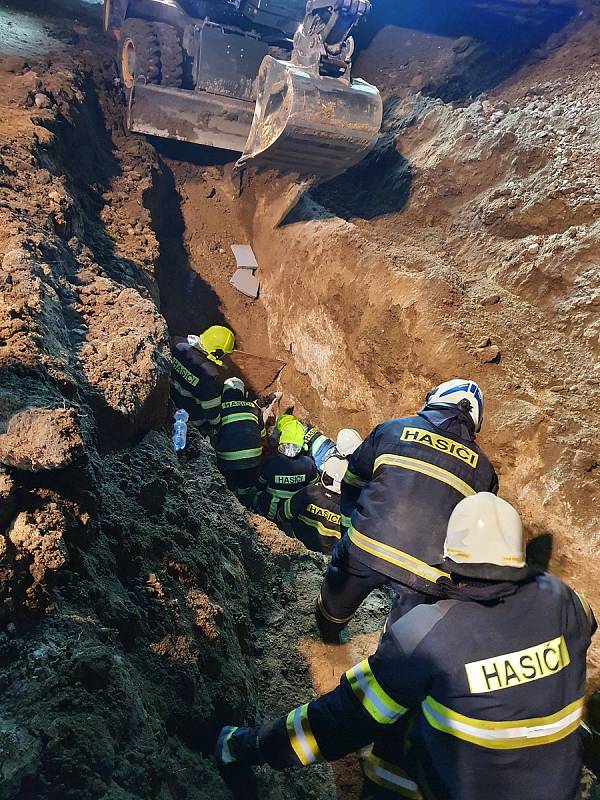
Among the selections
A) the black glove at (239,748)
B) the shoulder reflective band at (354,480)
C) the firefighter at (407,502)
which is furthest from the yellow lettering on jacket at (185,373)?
the black glove at (239,748)

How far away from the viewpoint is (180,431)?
4.32m

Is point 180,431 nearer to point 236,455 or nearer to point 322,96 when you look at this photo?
point 236,455

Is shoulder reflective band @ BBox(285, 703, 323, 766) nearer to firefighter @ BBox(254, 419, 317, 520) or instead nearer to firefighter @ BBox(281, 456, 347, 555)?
firefighter @ BBox(281, 456, 347, 555)

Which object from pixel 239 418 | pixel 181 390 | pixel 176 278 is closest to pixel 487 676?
pixel 239 418

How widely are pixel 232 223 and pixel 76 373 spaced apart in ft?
15.5

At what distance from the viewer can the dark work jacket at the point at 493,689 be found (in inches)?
76.8

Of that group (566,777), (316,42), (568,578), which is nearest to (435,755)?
(566,777)

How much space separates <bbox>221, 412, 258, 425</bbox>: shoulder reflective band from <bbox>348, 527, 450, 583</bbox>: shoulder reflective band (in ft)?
7.56

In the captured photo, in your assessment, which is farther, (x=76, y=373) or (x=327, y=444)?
(x=327, y=444)

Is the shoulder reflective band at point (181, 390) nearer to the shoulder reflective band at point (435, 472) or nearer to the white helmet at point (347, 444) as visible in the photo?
the white helmet at point (347, 444)

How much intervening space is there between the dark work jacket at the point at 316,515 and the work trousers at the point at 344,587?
133 centimetres

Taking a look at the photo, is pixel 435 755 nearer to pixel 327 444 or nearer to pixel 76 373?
pixel 76 373

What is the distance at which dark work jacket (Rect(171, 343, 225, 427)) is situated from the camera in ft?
17.3

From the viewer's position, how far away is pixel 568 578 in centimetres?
370
